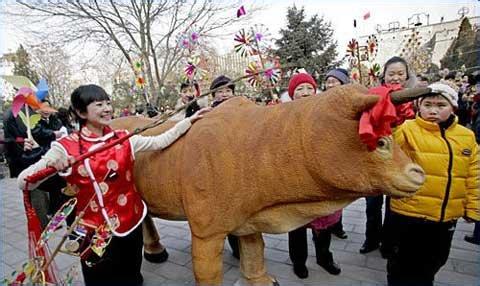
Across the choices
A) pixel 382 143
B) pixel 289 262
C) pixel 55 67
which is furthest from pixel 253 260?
pixel 55 67

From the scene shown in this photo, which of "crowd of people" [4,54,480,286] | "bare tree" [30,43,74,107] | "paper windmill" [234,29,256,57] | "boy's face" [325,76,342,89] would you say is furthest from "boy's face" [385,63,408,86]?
"bare tree" [30,43,74,107]

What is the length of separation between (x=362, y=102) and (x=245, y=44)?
251 cm

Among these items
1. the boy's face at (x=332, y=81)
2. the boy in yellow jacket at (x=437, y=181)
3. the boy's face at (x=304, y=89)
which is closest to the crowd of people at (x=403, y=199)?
the boy in yellow jacket at (x=437, y=181)

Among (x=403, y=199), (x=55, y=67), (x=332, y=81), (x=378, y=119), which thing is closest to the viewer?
(x=378, y=119)

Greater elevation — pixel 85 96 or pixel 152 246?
pixel 85 96

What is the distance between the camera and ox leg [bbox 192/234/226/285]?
1.83 metres

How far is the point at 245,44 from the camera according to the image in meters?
3.58

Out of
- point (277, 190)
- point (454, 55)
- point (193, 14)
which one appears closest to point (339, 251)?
point (277, 190)

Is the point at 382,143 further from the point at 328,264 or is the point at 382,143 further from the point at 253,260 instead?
the point at 328,264

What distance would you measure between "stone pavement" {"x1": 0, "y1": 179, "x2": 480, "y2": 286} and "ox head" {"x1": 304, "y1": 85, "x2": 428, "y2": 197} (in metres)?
1.46

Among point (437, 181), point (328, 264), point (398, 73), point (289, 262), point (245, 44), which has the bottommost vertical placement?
point (289, 262)

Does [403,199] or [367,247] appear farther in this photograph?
[367,247]

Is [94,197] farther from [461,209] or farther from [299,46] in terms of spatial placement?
[299,46]

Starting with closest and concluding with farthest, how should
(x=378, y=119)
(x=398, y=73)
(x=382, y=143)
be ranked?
(x=378, y=119) → (x=382, y=143) → (x=398, y=73)
